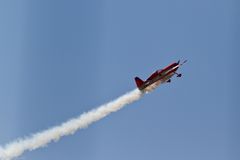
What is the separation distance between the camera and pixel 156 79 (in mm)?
90000

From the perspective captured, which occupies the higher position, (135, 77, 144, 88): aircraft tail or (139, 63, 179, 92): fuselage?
(135, 77, 144, 88): aircraft tail

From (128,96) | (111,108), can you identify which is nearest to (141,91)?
(128,96)

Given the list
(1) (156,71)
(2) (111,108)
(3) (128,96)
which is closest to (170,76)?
(1) (156,71)

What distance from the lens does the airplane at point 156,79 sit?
294ft

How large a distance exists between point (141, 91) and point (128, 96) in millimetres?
4042

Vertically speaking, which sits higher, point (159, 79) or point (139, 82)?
point (139, 82)

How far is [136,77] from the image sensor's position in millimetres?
90000

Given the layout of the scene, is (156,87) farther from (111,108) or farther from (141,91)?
(111,108)

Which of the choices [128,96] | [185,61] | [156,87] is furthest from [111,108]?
[185,61]

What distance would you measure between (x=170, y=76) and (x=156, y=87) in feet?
18.7

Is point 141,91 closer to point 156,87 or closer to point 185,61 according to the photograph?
point 156,87

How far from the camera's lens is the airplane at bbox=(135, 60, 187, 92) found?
8975 cm

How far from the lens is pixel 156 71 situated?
294 ft

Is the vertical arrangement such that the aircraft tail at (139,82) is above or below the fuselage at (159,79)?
above
